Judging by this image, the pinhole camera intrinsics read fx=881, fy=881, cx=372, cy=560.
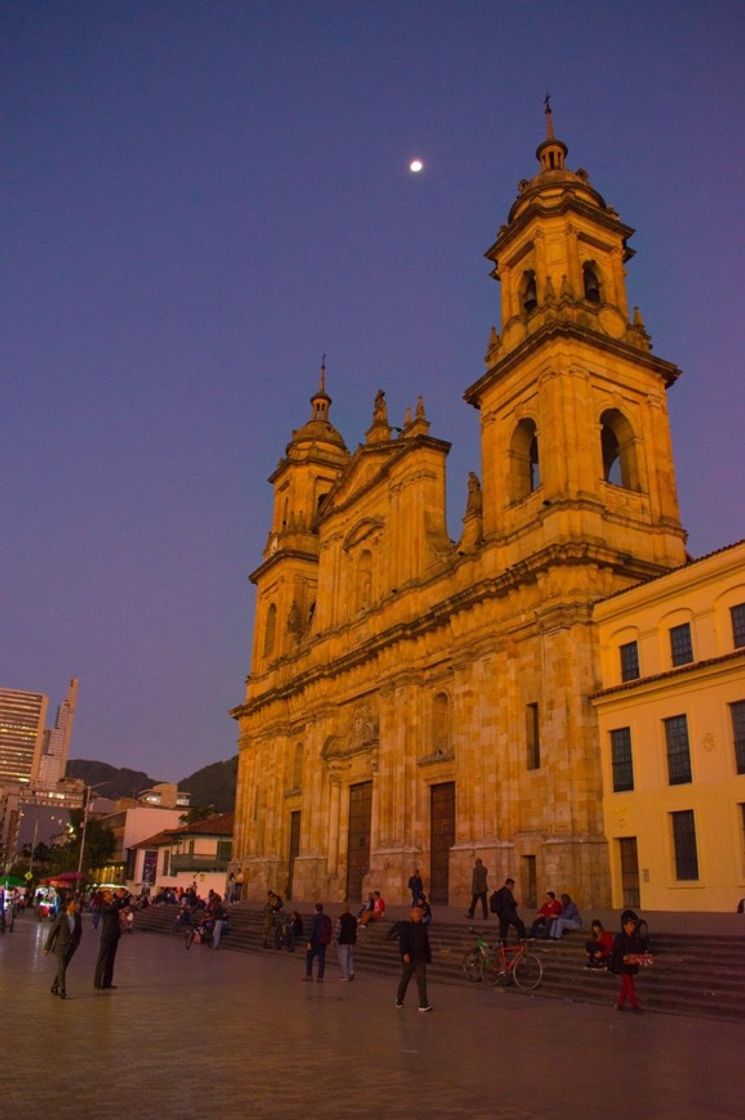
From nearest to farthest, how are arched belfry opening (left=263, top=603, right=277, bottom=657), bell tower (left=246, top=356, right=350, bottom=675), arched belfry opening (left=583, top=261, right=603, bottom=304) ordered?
arched belfry opening (left=583, top=261, right=603, bottom=304)
bell tower (left=246, top=356, right=350, bottom=675)
arched belfry opening (left=263, top=603, right=277, bottom=657)

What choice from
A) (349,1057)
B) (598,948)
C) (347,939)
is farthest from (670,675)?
(349,1057)

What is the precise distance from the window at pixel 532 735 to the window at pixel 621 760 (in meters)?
3.22

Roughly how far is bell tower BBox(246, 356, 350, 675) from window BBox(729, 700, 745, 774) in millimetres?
31638

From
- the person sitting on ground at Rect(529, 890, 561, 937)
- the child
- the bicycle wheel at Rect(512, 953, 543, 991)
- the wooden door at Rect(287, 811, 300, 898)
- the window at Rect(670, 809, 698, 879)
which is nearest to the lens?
the child

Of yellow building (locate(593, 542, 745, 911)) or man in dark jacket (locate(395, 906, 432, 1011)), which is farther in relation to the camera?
yellow building (locate(593, 542, 745, 911))

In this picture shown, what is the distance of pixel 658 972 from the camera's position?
52.9 feet

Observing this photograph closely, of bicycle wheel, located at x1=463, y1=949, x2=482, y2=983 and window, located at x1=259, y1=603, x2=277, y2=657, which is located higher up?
window, located at x1=259, y1=603, x2=277, y2=657

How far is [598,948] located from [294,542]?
39.6 m

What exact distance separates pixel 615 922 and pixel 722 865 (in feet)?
10.3

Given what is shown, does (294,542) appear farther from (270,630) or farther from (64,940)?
(64,940)

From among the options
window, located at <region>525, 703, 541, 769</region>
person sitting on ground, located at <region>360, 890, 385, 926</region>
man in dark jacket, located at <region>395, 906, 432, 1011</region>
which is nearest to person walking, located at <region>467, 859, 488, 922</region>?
person sitting on ground, located at <region>360, 890, 385, 926</region>

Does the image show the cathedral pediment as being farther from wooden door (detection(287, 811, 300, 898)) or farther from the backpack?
the backpack

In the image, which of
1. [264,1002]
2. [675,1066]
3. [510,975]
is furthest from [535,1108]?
[510,975]

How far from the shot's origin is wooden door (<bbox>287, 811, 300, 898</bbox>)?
153 ft
